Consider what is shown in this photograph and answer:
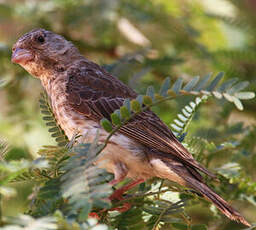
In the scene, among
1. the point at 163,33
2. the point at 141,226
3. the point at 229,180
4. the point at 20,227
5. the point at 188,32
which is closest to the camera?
the point at 20,227

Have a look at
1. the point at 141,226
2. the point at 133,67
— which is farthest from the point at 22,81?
the point at 141,226

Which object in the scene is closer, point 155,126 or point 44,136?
point 155,126

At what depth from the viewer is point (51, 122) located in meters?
3.08

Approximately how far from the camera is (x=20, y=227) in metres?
1.64

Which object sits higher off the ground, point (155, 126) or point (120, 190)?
point (155, 126)

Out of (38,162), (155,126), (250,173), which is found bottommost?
(250,173)

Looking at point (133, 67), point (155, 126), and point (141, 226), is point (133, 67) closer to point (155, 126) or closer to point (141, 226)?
point (155, 126)

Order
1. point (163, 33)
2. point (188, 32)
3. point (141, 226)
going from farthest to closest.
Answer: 1. point (163, 33)
2. point (188, 32)
3. point (141, 226)

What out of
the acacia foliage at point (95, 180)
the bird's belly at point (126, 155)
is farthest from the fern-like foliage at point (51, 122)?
the bird's belly at point (126, 155)

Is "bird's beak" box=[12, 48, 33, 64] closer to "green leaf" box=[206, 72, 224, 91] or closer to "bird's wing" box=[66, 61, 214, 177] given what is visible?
"bird's wing" box=[66, 61, 214, 177]

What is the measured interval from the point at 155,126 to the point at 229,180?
2.03 ft

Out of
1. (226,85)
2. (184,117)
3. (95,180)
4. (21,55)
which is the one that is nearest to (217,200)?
(184,117)

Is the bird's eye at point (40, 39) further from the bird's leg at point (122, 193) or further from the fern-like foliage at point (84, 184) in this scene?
the fern-like foliage at point (84, 184)

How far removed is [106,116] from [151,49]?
1740mm
